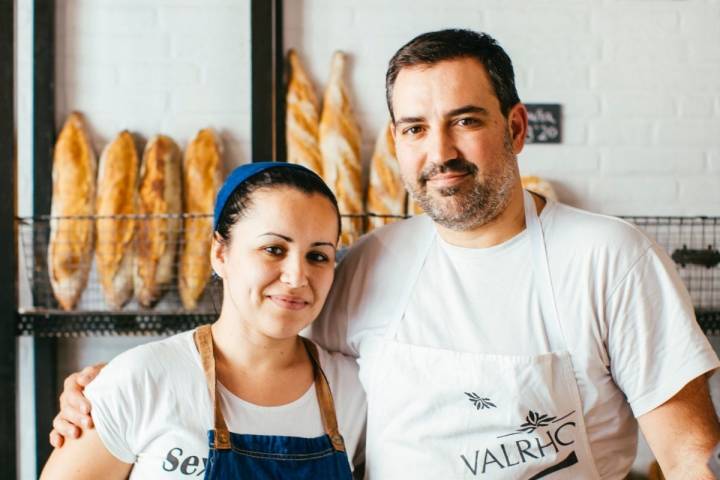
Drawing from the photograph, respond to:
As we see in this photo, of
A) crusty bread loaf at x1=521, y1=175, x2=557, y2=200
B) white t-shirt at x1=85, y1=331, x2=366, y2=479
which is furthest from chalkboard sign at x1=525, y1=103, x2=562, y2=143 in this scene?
white t-shirt at x1=85, y1=331, x2=366, y2=479

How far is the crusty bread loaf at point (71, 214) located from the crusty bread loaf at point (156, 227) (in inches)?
6.4

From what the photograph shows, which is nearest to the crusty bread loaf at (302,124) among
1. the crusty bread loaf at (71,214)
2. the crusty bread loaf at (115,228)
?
the crusty bread loaf at (115,228)

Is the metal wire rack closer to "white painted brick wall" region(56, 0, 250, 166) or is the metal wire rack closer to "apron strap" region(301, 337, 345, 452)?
"white painted brick wall" region(56, 0, 250, 166)

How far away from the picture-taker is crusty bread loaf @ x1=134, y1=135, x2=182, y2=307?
81.8 inches

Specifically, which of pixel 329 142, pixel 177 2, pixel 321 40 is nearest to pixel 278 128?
pixel 329 142

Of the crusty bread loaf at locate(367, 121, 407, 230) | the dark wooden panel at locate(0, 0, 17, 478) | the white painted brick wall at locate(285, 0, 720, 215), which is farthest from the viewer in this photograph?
the white painted brick wall at locate(285, 0, 720, 215)

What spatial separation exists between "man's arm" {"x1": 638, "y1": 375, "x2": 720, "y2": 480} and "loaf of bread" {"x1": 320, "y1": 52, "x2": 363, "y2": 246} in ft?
3.59

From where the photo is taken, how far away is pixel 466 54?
128cm

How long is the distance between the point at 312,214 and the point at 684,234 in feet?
5.01

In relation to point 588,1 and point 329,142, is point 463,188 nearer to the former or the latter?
point 329,142

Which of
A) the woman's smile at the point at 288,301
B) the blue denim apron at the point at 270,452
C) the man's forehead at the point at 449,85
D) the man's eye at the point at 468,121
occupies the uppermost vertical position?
the man's forehead at the point at 449,85

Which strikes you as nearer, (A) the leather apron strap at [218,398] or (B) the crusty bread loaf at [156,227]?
(A) the leather apron strap at [218,398]

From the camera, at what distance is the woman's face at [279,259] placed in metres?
1.22

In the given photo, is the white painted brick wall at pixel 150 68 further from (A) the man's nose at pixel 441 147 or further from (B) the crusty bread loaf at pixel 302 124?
(A) the man's nose at pixel 441 147
